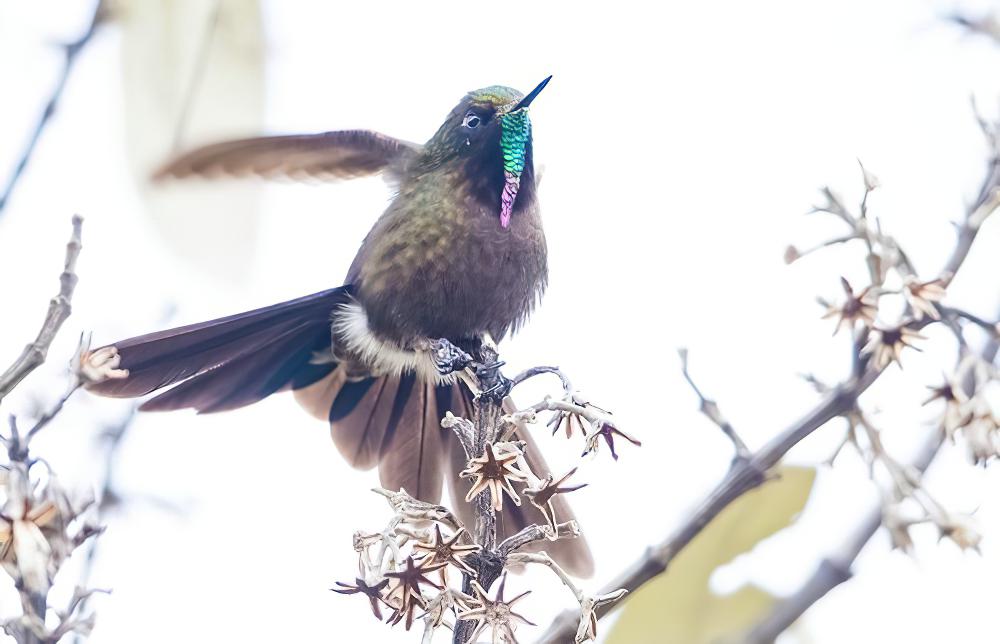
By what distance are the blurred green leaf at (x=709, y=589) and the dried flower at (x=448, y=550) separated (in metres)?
0.69

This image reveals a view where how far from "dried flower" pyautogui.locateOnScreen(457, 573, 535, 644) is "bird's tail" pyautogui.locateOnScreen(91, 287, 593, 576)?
4.78ft

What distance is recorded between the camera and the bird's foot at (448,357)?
10.6 ft

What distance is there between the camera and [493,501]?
1858 millimetres

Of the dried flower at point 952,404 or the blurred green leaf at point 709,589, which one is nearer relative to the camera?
the dried flower at point 952,404

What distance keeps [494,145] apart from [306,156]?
1.91 feet

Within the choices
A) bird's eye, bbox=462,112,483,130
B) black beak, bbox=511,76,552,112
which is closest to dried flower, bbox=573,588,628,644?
black beak, bbox=511,76,552,112

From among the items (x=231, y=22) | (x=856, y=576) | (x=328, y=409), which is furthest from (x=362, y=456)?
(x=856, y=576)

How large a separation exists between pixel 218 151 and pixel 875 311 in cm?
198

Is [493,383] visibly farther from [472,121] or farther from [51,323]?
[472,121]

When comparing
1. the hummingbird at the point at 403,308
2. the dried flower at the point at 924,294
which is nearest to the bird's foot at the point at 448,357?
the hummingbird at the point at 403,308

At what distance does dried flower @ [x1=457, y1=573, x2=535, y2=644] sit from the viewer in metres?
1.80

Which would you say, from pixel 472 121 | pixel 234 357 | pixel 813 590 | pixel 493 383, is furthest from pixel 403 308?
pixel 813 590

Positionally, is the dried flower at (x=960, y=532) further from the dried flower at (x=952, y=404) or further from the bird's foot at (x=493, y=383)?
the bird's foot at (x=493, y=383)

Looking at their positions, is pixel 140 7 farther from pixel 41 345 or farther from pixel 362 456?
pixel 362 456
